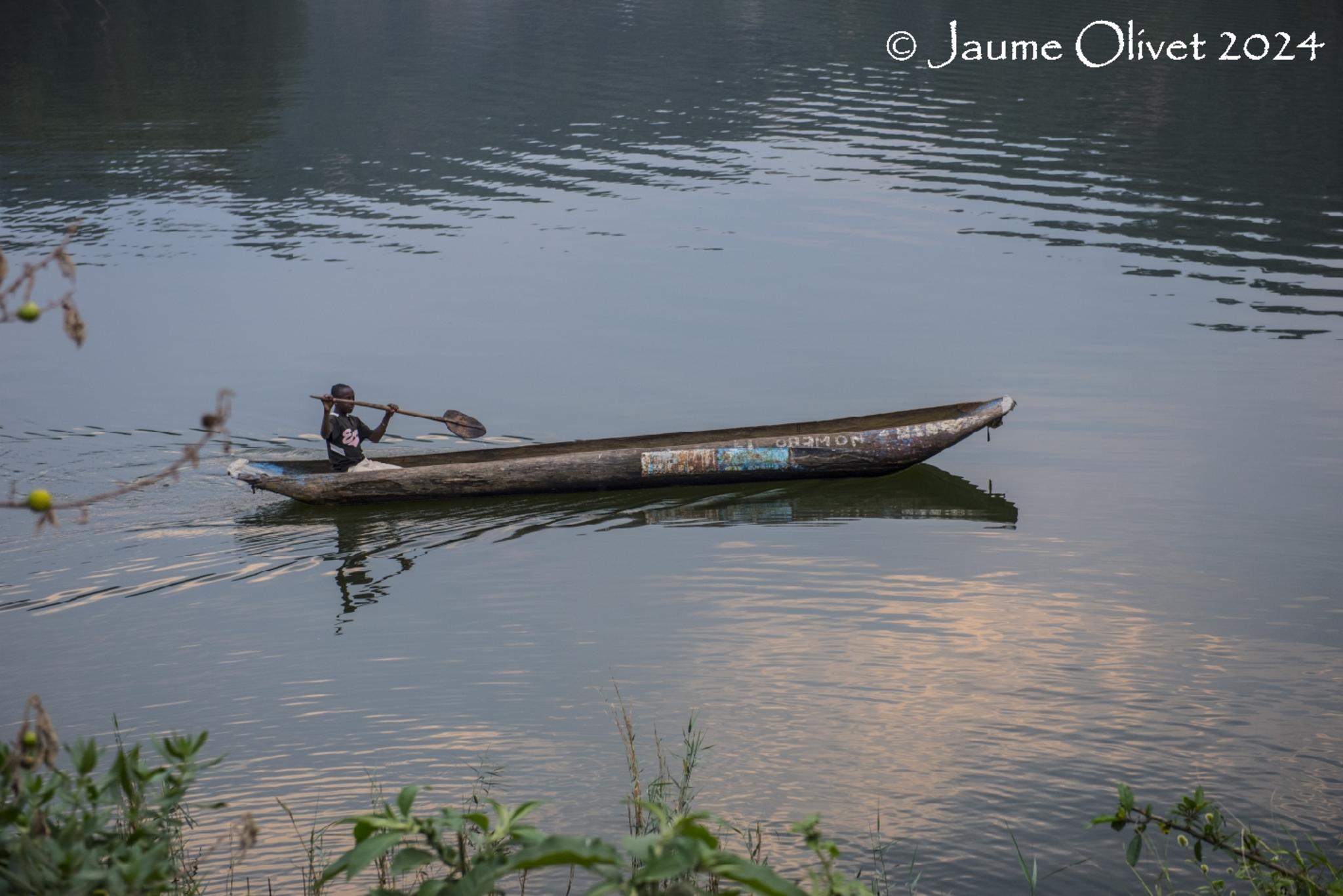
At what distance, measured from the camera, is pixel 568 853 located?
273 cm

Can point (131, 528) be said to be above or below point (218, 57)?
below

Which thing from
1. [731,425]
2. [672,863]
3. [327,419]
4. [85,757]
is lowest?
[672,863]

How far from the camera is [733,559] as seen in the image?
35.5ft

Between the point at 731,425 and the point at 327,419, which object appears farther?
the point at 731,425

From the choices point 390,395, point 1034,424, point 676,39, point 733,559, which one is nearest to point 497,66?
point 676,39

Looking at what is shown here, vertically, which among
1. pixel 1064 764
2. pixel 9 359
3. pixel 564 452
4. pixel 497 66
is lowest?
pixel 1064 764

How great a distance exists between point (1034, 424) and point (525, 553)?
5685 mm

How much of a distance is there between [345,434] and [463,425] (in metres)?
1.12

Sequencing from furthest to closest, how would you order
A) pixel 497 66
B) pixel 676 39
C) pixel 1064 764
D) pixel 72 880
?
pixel 676 39 → pixel 497 66 → pixel 1064 764 → pixel 72 880

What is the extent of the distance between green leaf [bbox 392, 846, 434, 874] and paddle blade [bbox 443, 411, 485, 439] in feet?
31.8

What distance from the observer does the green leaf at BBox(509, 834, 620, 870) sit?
2732 mm

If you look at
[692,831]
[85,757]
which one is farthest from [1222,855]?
[85,757]

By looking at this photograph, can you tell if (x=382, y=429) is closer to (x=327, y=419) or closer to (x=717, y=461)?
(x=327, y=419)

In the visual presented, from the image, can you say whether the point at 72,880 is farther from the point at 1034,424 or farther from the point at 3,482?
the point at 1034,424
